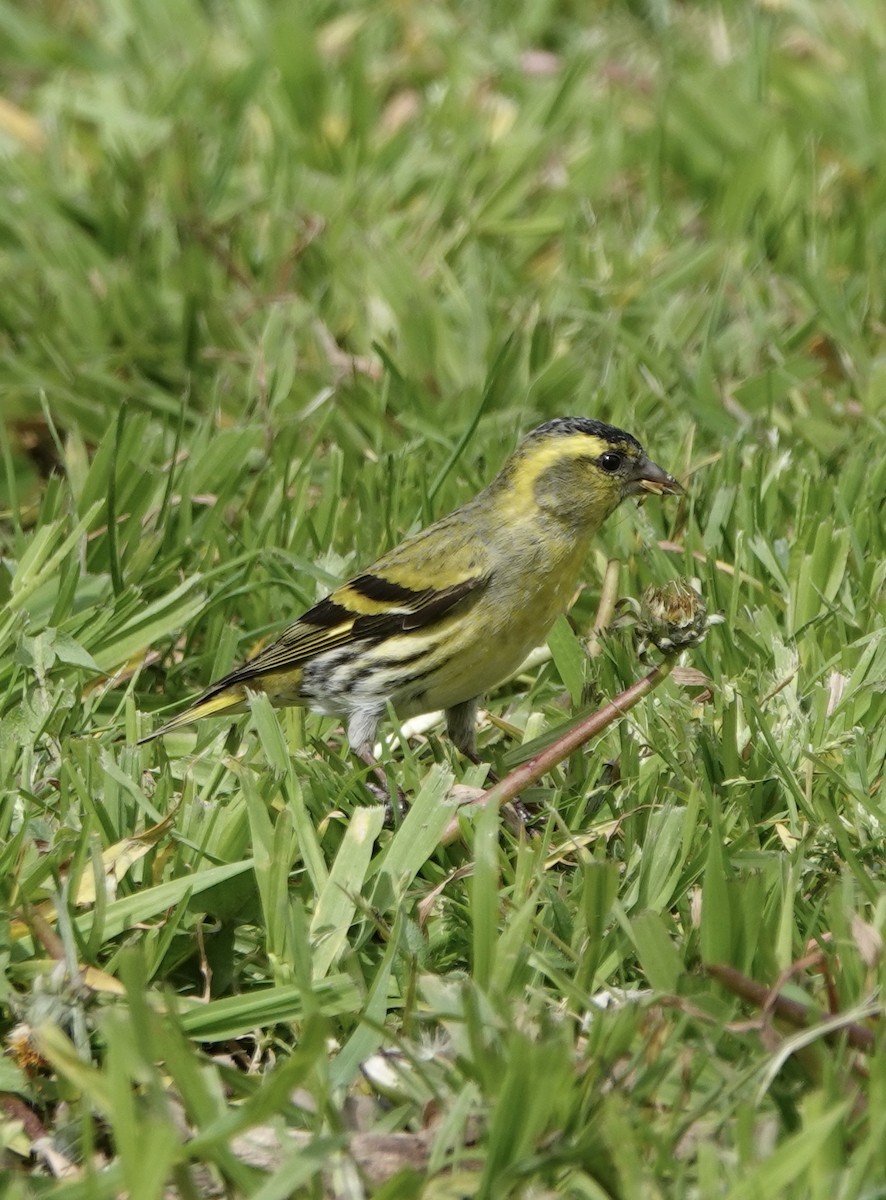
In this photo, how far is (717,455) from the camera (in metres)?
Result: 4.67

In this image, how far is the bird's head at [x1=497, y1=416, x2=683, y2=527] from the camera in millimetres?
4066

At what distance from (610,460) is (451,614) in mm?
532

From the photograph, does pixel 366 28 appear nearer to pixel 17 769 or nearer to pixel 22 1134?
pixel 17 769

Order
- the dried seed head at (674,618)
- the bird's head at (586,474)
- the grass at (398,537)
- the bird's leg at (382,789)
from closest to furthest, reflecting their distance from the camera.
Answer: the grass at (398,537) < the dried seed head at (674,618) < the bird's leg at (382,789) < the bird's head at (586,474)

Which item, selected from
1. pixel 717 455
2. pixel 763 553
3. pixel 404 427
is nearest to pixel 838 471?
pixel 717 455

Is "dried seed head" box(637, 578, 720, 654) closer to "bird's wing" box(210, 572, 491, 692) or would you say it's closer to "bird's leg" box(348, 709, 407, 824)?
"bird's leg" box(348, 709, 407, 824)

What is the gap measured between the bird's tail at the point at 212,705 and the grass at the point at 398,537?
0.07 meters

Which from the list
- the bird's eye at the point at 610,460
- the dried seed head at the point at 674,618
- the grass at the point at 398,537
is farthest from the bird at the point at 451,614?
the dried seed head at the point at 674,618

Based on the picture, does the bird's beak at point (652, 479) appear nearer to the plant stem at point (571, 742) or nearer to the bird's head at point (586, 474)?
the bird's head at point (586, 474)

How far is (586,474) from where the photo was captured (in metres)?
4.08

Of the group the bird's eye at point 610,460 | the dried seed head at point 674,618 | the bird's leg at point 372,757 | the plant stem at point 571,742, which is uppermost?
the dried seed head at point 674,618

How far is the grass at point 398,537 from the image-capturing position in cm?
262

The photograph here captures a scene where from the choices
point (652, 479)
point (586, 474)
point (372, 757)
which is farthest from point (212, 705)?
point (652, 479)

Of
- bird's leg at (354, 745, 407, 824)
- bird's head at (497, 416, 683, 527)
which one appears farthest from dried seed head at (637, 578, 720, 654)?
bird's head at (497, 416, 683, 527)
